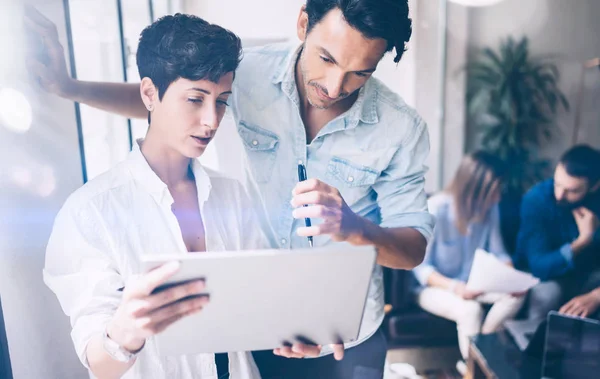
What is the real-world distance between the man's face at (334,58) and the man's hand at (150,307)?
1.38 feet

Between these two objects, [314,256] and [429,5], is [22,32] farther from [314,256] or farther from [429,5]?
[429,5]

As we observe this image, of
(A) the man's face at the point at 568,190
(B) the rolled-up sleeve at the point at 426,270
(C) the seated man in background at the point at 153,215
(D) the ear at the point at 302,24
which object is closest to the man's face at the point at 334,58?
(D) the ear at the point at 302,24

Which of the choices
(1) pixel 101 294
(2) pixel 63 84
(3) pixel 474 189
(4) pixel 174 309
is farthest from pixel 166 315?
(3) pixel 474 189

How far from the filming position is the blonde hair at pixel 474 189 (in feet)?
5.10

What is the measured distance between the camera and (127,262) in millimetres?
737

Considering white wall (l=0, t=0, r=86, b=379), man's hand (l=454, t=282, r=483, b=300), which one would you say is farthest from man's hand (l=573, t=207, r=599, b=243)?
white wall (l=0, t=0, r=86, b=379)

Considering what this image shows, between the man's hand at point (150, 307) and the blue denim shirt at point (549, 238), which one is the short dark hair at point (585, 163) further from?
the man's hand at point (150, 307)

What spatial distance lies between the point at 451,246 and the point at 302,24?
1058 millimetres

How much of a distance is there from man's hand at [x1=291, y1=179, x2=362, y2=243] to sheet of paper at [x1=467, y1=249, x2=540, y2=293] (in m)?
0.96

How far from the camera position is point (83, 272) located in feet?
2.30

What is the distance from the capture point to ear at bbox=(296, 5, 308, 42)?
0.79m

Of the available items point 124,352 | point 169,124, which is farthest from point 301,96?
point 124,352

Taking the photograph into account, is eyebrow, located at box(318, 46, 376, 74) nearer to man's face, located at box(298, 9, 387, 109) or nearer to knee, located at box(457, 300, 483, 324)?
man's face, located at box(298, 9, 387, 109)

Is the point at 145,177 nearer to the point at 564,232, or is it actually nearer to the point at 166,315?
the point at 166,315
